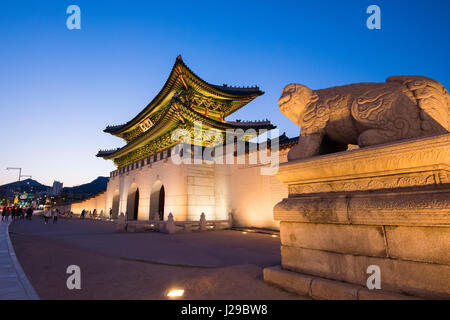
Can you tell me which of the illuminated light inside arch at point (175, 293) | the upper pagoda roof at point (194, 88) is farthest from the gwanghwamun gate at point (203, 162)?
the illuminated light inside arch at point (175, 293)

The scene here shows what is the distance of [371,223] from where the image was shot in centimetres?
212

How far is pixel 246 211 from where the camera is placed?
1223 cm

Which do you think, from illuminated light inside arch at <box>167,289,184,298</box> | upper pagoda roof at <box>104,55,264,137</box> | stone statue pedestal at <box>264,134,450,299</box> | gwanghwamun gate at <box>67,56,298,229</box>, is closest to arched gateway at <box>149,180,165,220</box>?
gwanghwamun gate at <box>67,56,298,229</box>

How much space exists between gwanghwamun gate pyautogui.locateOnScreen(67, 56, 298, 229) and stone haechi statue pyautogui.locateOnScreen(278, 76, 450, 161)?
281 inches

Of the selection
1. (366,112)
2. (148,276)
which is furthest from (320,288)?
(148,276)

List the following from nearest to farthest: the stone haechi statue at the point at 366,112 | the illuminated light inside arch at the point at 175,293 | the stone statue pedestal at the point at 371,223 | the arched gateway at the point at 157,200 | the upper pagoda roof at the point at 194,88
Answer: the stone statue pedestal at the point at 371,223 < the stone haechi statue at the point at 366,112 < the illuminated light inside arch at the point at 175,293 < the upper pagoda roof at the point at 194,88 < the arched gateway at the point at 157,200

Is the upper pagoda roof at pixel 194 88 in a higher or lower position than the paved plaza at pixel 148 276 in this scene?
higher

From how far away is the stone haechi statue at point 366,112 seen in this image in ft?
7.56

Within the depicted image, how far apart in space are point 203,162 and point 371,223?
39.8ft

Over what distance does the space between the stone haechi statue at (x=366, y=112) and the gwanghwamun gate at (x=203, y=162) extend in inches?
281

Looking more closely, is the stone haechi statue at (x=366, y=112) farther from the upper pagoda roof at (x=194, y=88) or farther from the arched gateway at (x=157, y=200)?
the arched gateway at (x=157, y=200)

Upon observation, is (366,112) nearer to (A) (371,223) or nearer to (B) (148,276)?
(A) (371,223)

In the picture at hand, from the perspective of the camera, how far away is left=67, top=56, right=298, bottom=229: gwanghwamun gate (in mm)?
11773

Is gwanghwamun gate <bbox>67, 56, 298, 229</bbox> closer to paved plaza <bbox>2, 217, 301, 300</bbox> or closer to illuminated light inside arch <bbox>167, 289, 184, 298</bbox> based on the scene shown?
paved plaza <bbox>2, 217, 301, 300</bbox>
